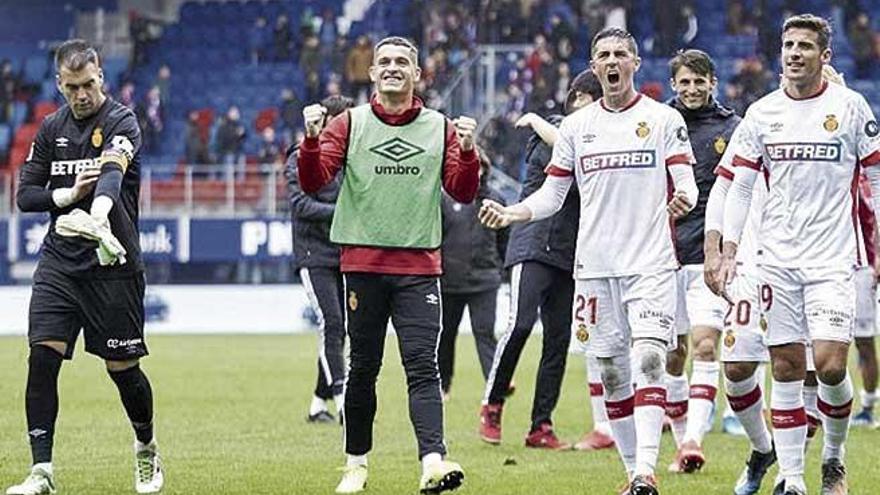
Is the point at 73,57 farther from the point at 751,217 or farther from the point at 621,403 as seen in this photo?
the point at 751,217

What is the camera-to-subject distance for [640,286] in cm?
1007

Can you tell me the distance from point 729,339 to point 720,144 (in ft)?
7.18

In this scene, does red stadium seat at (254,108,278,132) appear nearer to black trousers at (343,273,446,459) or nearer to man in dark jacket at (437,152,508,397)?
man in dark jacket at (437,152,508,397)

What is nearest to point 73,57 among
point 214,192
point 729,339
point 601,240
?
point 601,240

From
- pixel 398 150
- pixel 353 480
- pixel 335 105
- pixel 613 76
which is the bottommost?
pixel 353 480

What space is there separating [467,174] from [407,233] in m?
0.45

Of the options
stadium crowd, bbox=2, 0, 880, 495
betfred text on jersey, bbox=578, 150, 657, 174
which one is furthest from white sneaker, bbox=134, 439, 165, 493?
betfred text on jersey, bbox=578, 150, 657, 174

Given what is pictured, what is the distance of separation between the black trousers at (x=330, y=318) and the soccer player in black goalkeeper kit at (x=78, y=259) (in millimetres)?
4455

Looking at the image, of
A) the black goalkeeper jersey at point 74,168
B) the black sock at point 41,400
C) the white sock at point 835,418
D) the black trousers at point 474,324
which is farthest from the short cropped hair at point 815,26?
the black trousers at point 474,324

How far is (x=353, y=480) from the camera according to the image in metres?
10.5

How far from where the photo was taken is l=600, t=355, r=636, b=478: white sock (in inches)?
403

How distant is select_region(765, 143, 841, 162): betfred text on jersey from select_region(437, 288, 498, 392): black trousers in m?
6.15

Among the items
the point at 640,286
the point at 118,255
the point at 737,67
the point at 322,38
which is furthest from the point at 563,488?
the point at 322,38

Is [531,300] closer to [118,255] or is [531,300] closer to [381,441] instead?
[381,441]
